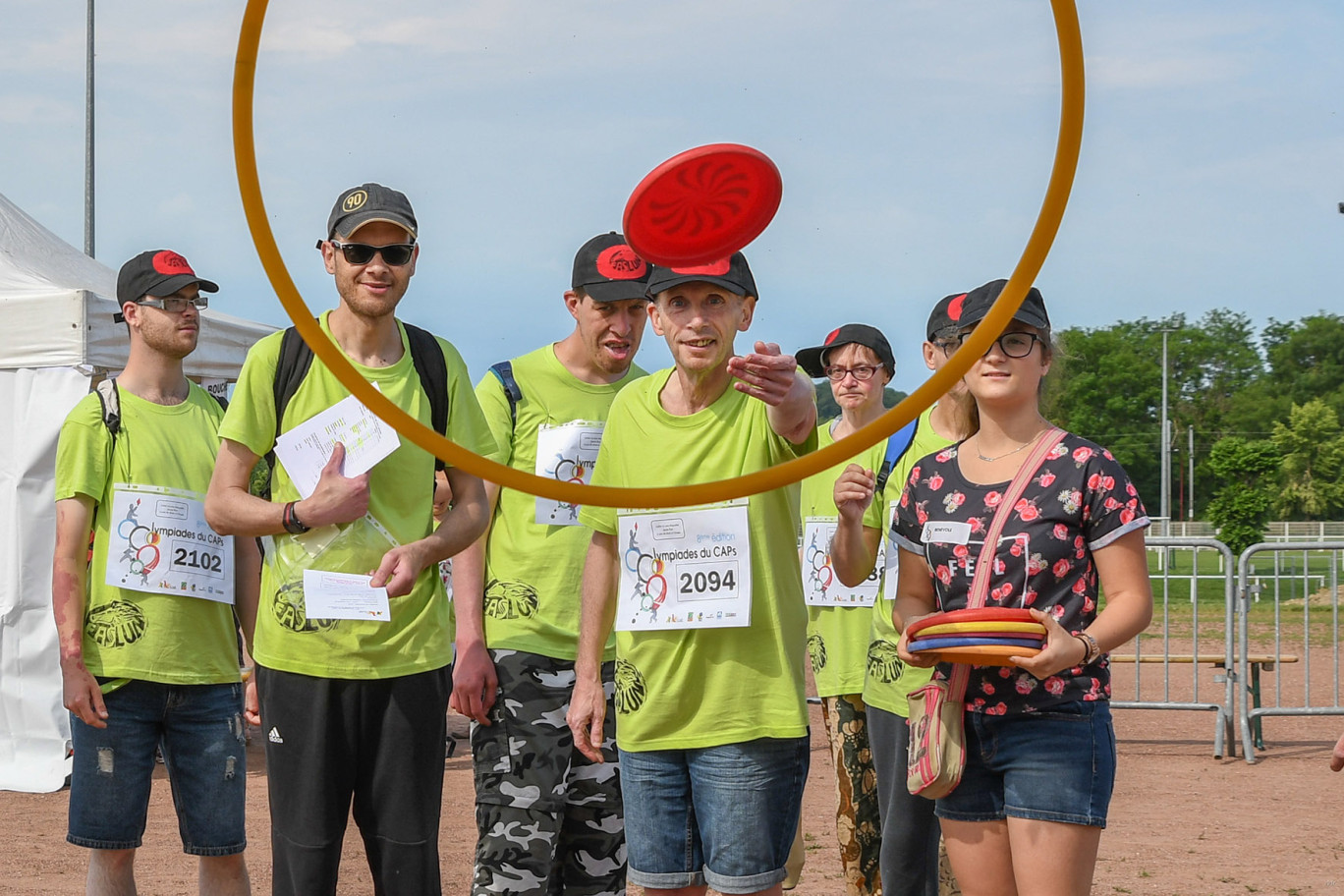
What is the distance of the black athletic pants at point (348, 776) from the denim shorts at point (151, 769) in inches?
41.5

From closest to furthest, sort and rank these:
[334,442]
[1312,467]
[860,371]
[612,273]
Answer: [334,442] → [612,273] → [860,371] → [1312,467]

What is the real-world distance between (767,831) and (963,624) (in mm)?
749

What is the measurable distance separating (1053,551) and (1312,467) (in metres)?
76.3

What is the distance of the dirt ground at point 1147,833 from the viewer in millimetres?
6832

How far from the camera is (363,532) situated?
389 cm

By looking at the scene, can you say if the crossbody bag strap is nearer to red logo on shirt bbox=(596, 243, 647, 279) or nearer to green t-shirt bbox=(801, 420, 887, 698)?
green t-shirt bbox=(801, 420, 887, 698)

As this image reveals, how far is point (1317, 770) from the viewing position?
10477mm

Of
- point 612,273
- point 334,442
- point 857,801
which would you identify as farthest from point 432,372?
point 857,801

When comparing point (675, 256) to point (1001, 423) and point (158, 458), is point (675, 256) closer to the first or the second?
point (1001, 423)

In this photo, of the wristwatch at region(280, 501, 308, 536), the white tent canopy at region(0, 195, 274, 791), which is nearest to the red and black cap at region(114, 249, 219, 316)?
the wristwatch at region(280, 501, 308, 536)

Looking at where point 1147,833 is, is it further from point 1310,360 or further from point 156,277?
point 1310,360

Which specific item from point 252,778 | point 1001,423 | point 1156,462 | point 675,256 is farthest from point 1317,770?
point 1156,462

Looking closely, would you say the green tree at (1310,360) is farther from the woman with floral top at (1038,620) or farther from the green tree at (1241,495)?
the woman with floral top at (1038,620)

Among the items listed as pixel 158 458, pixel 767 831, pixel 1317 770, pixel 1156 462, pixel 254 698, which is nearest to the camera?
pixel 767 831
